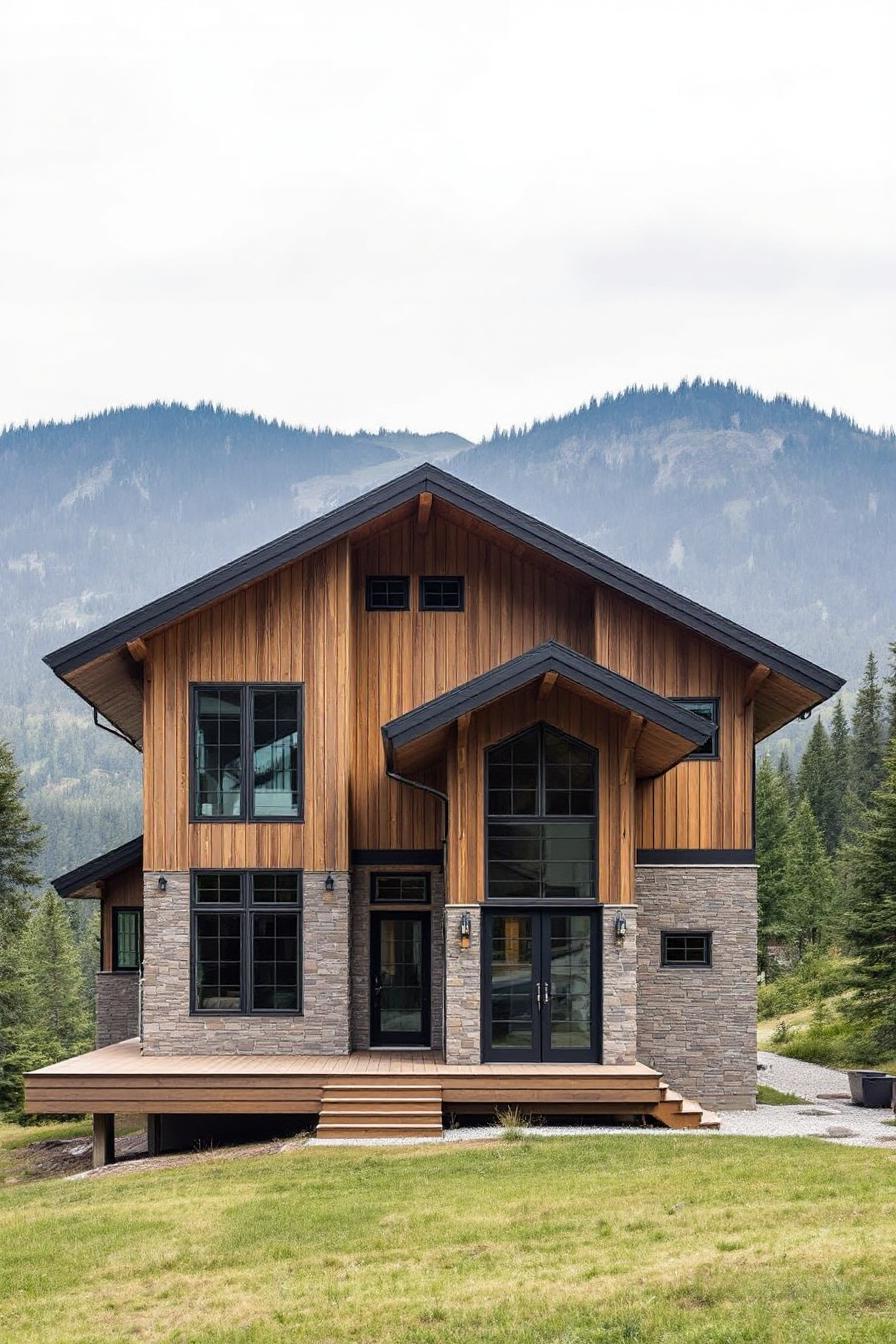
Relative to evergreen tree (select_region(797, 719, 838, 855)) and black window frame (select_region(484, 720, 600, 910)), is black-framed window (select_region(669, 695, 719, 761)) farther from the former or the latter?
evergreen tree (select_region(797, 719, 838, 855))

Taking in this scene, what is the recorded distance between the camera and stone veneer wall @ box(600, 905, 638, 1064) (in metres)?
16.8

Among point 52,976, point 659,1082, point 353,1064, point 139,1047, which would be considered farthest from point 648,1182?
point 52,976

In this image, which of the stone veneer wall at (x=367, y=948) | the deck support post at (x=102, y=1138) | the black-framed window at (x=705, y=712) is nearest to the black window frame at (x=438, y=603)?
the black-framed window at (x=705, y=712)

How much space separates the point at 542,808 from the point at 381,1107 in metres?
3.92

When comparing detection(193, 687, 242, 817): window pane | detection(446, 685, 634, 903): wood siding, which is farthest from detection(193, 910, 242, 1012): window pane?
detection(446, 685, 634, 903): wood siding

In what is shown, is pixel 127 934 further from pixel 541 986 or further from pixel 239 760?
pixel 541 986

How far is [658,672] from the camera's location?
18812mm

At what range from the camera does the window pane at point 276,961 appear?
18.2 meters

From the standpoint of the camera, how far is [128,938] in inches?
923

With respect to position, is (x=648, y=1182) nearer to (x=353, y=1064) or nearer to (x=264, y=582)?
(x=353, y=1064)

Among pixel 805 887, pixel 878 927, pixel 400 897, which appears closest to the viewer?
pixel 400 897

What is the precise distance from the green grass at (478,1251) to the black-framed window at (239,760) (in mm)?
5415

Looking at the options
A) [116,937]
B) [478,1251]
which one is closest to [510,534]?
[116,937]

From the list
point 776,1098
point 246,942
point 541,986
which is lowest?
point 776,1098
